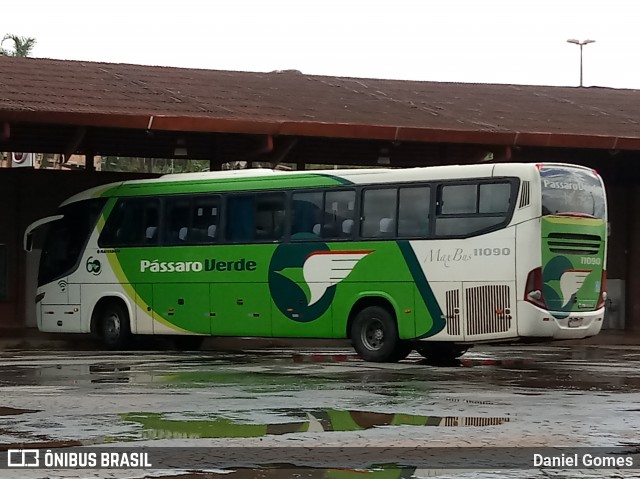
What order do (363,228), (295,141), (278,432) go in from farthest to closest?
(295,141) → (363,228) → (278,432)

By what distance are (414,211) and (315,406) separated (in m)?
8.06

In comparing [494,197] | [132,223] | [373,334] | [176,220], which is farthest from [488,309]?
[132,223]

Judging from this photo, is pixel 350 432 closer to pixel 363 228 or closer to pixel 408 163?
pixel 363 228

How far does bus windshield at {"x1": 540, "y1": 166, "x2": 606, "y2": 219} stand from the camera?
19625 mm

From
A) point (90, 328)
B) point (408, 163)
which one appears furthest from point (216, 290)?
point (408, 163)

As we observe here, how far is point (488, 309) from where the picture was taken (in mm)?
19719

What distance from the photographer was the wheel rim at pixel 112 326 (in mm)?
24781

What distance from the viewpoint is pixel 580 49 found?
3022 inches

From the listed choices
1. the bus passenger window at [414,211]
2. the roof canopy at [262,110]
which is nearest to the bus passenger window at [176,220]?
the roof canopy at [262,110]

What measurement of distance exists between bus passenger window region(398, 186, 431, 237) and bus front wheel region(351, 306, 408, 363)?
4.17 ft

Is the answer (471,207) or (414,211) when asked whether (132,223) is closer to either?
(414,211)

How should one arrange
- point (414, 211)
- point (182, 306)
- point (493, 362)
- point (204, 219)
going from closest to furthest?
point (414, 211), point (493, 362), point (204, 219), point (182, 306)

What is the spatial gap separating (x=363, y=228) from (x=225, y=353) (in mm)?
3889

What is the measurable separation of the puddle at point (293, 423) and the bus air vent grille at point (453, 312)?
7.66 m
